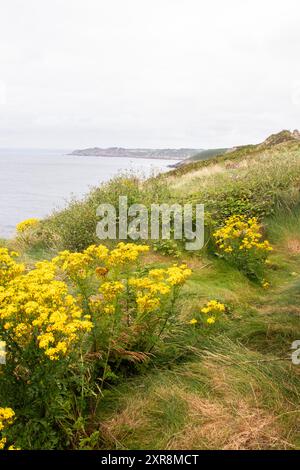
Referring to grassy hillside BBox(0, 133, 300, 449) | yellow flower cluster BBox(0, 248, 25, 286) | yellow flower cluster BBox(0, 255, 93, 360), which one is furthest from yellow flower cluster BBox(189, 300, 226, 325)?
yellow flower cluster BBox(0, 248, 25, 286)

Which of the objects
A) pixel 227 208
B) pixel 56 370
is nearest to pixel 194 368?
pixel 56 370

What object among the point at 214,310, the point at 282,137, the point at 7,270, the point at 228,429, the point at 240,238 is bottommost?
the point at 228,429

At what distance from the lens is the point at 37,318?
7.70 ft

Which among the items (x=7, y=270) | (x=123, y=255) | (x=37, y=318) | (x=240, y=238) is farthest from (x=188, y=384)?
(x=240, y=238)

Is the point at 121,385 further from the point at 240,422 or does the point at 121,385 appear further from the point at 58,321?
the point at 58,321

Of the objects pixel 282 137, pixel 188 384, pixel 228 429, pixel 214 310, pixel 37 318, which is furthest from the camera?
pixel 282 137

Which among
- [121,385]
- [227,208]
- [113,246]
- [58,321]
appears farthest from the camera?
[227,208]

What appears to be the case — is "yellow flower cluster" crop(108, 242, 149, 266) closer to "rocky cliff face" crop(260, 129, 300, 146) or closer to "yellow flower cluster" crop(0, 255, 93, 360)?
"yellow flower cluster" crop(0, 255, 93, 360)

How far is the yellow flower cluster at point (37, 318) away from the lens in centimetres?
225

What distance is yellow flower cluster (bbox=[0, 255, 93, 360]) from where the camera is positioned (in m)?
2.25

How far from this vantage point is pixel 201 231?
7.11 m

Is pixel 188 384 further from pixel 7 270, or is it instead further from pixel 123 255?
pixel 7 270

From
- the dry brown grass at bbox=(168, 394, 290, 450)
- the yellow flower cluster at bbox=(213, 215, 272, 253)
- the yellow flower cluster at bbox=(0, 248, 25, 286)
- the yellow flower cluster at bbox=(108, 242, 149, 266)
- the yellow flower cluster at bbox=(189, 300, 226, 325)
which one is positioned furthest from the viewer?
the yellow flower cluster at bbox=(213, 215, 272, 253)
